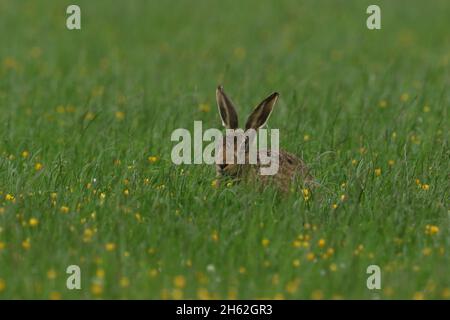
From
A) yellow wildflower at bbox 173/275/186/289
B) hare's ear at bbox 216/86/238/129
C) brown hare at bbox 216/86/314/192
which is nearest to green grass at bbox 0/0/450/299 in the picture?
yellow wildflower at bbox 173/275/186/289

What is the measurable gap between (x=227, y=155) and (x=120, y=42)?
9129 millimetres

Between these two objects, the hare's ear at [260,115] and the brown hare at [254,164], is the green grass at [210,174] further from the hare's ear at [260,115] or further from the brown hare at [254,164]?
the hare's ear at [260,115]

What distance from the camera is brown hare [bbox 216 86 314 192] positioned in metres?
7.58

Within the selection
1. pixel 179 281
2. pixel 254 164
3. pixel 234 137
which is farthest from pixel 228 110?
pixel 179 281

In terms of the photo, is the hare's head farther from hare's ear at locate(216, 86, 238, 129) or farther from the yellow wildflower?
the yellow wildflower

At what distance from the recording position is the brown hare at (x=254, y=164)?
7.58 metres

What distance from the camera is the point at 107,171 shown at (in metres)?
7.99

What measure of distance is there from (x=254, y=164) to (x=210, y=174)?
0.38 metres

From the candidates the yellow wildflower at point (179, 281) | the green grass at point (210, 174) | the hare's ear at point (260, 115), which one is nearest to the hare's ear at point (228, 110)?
the hare's ear at point (260, 115)

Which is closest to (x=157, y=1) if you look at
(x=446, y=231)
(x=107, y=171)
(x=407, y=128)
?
(x=407, y=128)

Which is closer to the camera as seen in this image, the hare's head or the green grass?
the green grass

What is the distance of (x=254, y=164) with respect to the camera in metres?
7.69

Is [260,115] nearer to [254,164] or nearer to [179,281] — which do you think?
[254,164]
